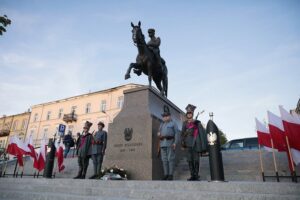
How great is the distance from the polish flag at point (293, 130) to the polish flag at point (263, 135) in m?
1.01

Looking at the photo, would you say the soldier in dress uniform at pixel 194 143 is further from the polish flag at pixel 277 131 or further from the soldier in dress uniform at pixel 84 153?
the soldier in dress uniform at pixel 84 153

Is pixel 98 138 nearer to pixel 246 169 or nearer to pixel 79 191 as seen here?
pixel 79 191

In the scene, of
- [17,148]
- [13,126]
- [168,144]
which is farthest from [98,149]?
[13,126]

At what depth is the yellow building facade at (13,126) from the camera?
4481 cm

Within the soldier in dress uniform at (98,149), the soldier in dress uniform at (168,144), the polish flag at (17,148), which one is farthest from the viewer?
the polish flag at (17,148)

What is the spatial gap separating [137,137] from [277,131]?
4106mm

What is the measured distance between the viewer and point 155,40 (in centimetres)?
908

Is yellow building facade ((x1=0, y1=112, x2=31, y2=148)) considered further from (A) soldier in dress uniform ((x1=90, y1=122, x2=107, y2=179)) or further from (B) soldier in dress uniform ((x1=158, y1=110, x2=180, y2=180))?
(B) soldier in dress uniform ((x1=158, y1=110, x2=180, y2=180))

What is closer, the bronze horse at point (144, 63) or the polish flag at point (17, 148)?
the bronze horse at point (144, 63)

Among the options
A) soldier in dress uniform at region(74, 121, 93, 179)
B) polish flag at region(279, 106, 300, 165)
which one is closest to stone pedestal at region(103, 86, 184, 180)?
soldier in dress uniform at region(74, 121, 93, 179)

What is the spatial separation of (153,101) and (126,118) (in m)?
1.26

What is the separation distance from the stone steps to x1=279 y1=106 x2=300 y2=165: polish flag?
2873 mm

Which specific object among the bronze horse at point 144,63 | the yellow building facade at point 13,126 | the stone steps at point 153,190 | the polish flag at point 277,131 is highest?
the yellow building facade at point 13,126

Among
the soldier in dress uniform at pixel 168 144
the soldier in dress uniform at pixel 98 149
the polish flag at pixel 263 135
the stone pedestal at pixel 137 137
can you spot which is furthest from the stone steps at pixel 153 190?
the polish flag at pixel 263 135
